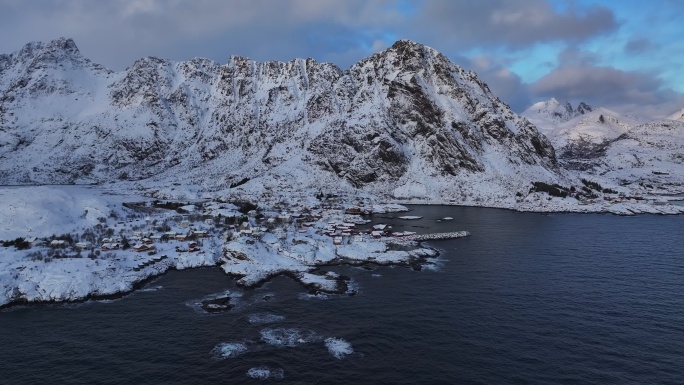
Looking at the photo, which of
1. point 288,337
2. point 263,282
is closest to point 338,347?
point 288,337

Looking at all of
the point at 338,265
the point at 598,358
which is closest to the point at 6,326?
the point at 338,265

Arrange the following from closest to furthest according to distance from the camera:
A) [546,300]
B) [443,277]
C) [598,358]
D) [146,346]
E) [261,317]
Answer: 1. [598,358]
2. [146,346]
3. [261,317]
4. [546,300]
5. [443,277]

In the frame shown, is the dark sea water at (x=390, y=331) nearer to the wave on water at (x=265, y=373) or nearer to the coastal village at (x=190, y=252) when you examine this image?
the wave on water at (x=265, y=373)

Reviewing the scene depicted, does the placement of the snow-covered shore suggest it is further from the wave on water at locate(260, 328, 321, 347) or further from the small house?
the wave on water at locate(260, 328, 321, 347)

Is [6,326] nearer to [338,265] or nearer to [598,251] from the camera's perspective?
[338,265]

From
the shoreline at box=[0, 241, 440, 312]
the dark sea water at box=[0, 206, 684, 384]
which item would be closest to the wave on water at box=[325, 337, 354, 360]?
the dark sea water at box=[0, 206, 684, 384]

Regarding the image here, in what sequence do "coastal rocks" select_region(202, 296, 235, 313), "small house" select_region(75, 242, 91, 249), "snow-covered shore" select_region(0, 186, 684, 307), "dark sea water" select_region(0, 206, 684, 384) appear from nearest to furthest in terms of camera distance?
"dark sea water" select_region(0, 206, 684, 384) → "coastal rocks" select_region(202, 296, 235, 313) → "snow-covered shore" select_region(0, 186, 684, 307) → "small house" select_region(75, 242, 91, 249)
